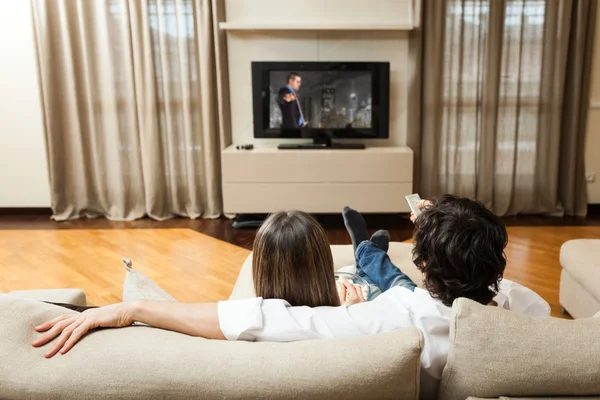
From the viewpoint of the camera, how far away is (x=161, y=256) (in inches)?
145

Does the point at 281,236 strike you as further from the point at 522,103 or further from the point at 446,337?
the point at 522,103

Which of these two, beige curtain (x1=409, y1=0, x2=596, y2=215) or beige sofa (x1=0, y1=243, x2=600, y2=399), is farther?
beige curtain (x1=409, y1=0, x2=596, y2=215)

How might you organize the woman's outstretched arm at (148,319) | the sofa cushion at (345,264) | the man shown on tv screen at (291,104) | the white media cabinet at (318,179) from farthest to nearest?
1. the man shown on tv screen at (291,104)
2. the white media cabinet at (318,179)
3. the sofa cushion at (345,264)
4. the woman's outstretched arm at (148,319)

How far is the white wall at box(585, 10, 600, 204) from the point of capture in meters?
4.46

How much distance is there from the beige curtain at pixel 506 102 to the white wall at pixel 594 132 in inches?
4.9

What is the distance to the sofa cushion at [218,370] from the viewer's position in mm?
855

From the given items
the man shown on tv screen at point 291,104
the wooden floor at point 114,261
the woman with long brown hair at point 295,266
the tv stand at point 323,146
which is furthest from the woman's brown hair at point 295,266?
the man shown on tv screen at point 291,104

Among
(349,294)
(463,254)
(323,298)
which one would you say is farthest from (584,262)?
(323,298)

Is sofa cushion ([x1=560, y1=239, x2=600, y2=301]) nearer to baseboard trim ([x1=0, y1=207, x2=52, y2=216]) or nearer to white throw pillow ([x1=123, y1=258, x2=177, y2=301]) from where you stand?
white throw pillow ([x1=123, y1=258, x2=177, y2=301])

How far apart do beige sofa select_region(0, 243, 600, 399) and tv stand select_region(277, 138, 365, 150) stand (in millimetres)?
3460

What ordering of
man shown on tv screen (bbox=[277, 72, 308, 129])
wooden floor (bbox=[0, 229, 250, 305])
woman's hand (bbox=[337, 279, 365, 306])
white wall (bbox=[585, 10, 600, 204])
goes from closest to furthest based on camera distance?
1. woman's hand (bbox=[337, 279, 365, 306])
2. wooden floor (bbox=[0, 229, 250, 305])
3. man shown on tv screen (bbox=[277, 72, 308, 129])
4. white wall (bbox=[585, 10, 600, 204])


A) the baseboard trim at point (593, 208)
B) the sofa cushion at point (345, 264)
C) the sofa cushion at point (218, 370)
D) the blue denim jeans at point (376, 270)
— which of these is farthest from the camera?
the baseboard trim at point (593, 208)

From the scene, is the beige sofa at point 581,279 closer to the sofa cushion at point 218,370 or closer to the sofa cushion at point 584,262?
the sofa cushion at point 584,262

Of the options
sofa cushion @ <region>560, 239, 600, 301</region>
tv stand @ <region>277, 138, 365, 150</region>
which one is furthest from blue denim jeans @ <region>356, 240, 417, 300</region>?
tv stand @ <region>277, 138, 365, 150</region>
